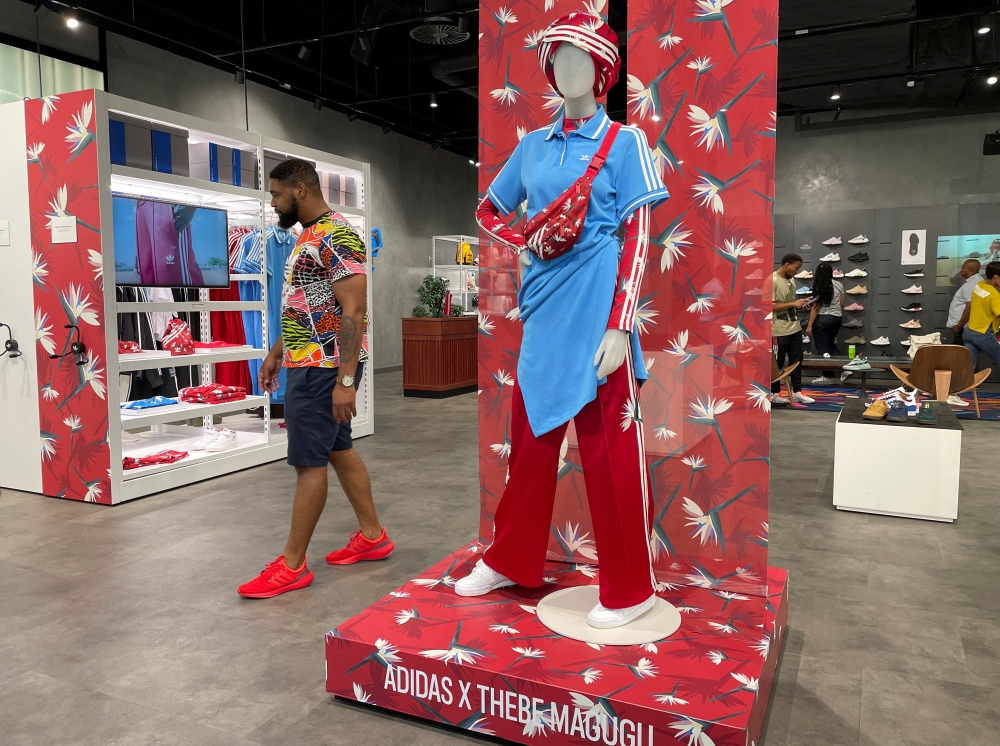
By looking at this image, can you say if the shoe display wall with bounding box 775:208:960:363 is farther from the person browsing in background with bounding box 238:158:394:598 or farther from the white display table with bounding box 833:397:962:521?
the person browsing in background with bounding box 238:158:394:598

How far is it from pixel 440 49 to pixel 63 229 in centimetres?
653

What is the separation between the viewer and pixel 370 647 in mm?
2037

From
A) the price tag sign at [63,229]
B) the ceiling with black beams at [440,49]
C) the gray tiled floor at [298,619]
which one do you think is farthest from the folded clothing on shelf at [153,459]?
the ceiling with black beams at [440,49]

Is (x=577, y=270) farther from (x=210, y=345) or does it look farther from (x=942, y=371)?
(x=942, y=371)

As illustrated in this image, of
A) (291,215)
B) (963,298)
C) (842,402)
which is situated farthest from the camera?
(963,298)

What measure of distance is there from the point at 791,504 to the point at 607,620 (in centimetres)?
254

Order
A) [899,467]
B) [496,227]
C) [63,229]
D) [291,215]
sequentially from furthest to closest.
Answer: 1. [63,229]
2. [899,467]
3. [291,215]
4. [496,227]

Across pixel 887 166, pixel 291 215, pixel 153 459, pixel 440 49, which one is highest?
pixel 440 49

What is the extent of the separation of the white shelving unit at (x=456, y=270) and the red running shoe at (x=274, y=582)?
834 centimetres

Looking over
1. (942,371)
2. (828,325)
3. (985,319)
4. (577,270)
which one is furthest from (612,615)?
(828,325)

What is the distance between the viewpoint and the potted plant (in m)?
9.21

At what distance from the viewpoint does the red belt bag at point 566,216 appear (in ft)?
6.55

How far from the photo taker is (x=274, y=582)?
9.46 feet

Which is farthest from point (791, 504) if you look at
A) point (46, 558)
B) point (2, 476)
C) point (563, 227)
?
point (2, 476)
